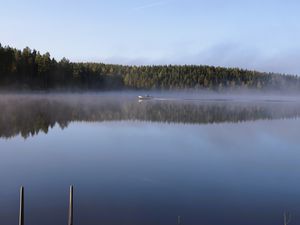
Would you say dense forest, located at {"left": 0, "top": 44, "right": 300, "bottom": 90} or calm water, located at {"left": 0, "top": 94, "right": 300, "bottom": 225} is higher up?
dense forest, located at {"left": 0, "top": 44, "right": 300, "bottom": 90}

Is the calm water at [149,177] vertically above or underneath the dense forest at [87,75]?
underneath

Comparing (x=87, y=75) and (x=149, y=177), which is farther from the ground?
(x=87, y=75)

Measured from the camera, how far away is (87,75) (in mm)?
139500

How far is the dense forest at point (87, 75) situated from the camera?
96.3m

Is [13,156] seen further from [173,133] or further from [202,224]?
[173,133]

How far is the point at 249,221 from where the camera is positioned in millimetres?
11430

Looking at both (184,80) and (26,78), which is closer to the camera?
(26,78)

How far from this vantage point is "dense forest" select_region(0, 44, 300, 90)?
96281 mm

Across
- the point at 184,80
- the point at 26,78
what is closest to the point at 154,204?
the point at 26,78

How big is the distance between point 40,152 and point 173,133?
546 inches

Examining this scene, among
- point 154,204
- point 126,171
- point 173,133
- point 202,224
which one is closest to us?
point 202,224

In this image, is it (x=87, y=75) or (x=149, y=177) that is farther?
(x=87, y=75)

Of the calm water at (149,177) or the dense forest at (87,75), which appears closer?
the calm water at (149,177)

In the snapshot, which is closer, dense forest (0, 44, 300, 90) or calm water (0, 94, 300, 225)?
calm water (0, 94, 300, 225)
